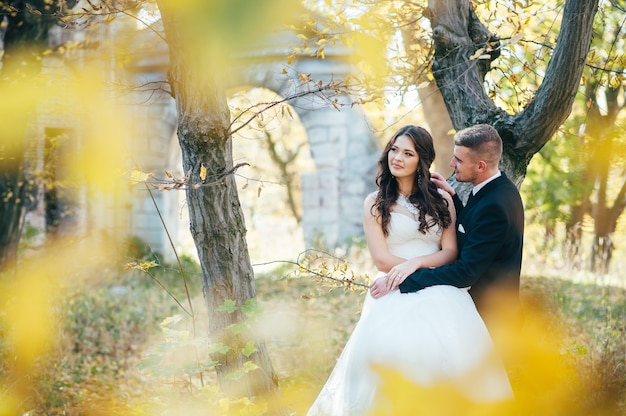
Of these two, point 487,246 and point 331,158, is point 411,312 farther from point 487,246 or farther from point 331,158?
point 331,158

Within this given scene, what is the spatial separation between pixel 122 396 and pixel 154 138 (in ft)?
24.8

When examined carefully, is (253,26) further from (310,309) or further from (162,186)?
(310,309)

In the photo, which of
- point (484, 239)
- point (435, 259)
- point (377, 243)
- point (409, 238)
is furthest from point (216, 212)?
point (484, 239)

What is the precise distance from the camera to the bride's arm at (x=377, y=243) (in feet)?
11.3

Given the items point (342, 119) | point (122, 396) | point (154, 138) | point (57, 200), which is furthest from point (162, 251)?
point (122, 396)

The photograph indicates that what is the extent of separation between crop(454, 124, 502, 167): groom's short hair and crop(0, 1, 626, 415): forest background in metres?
0.48

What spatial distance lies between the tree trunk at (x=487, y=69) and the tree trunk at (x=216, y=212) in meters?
1.54

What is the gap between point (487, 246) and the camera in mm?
3234

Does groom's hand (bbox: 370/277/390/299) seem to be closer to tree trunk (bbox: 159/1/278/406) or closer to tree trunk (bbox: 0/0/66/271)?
tree trunk (bbox: 159/1/278/406)

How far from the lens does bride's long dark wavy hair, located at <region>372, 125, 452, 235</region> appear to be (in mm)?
3488

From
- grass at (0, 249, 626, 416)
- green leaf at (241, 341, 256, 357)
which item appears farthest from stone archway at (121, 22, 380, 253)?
green leaf at (241, 341, 256, 357)

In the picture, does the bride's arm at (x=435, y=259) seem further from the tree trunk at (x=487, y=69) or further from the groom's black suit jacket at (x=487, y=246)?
the tree trunk at (x=487, y=69)

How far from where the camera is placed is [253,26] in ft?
4.28

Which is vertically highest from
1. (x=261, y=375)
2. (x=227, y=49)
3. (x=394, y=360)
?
(x=227, y=49)
